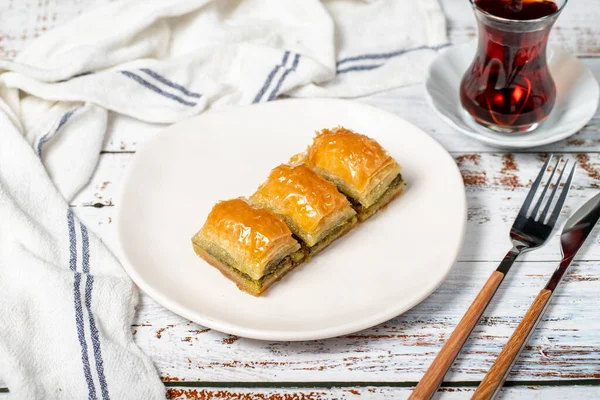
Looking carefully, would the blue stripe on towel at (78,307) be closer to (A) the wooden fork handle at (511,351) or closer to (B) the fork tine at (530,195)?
(A) the wooden fork handle at (511,351)

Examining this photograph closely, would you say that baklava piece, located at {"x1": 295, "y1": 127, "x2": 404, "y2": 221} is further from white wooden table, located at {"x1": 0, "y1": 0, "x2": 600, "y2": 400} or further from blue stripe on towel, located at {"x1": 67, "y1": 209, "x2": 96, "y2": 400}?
blue stripe on towel, located at {"x1": 67, "y1": 209, "x2": 96, "y2": 400}

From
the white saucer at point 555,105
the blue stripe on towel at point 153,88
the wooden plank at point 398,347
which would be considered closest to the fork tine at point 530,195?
the white saucer at point 555,105

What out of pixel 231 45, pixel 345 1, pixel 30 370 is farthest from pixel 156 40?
pixel 30 370

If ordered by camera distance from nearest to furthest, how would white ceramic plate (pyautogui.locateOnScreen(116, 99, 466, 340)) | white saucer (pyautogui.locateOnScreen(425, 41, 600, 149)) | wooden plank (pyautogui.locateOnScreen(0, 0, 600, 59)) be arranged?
white ceramic plate (pyautogui.locateOnScreen(116, 99, 466, 340)) → white saucer (pyautogui.locateOnScreen(425, 41, 600, 149)) → wooden plank (pyautogui.locateOnScreen(0, 0, 600, 59))

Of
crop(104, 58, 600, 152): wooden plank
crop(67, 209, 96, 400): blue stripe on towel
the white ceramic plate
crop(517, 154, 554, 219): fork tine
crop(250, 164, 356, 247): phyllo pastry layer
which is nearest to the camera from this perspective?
crop(67, 209, 96, 400): blue stripe on towel

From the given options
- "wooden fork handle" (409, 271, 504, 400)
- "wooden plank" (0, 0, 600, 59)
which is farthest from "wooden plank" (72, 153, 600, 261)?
"wooden plank" (0, 0, 600, 59)

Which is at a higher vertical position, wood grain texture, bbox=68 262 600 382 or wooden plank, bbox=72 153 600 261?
wooden plank, bbox=72 153 600 261
